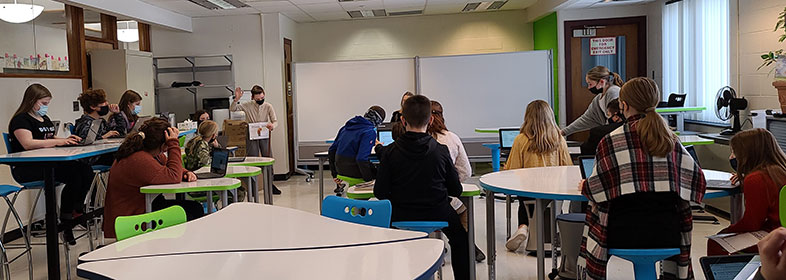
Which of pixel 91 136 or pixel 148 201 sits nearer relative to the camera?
pixel 148 201

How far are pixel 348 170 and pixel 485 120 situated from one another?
13.4ft

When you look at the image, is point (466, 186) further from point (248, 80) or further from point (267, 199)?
point (248, 80)

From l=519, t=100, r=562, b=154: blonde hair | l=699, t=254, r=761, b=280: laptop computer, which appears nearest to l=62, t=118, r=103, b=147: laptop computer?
l=519, t=100, r=562, b=154: blonde hair

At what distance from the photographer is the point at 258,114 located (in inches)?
347

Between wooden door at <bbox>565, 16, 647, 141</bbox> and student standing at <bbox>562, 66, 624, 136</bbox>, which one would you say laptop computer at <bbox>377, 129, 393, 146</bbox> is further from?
wooden door at <bbox>565, 16, 647, 141</bbox>

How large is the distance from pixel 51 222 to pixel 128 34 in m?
→ 5.16

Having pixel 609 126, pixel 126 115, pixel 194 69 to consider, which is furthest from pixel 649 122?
pixel 194 69

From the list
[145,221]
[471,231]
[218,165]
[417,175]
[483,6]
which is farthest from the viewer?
[483,6]

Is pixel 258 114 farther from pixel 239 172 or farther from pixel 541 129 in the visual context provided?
pixel 541 129

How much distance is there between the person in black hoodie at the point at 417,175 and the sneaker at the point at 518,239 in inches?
55.8

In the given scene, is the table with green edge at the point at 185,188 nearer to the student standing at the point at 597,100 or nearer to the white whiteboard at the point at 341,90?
the student standing at the point at 597,100

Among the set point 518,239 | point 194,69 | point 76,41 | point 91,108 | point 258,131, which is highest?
point 76,41

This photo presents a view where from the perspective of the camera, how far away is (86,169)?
5.16 meters

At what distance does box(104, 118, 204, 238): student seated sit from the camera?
4088 millimetres
